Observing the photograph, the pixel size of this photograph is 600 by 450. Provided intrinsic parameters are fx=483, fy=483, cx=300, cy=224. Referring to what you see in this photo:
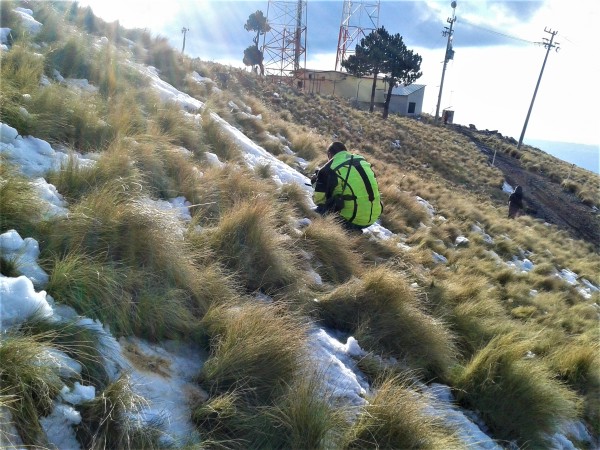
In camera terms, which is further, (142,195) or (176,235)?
(142,195)

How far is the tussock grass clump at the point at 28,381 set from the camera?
6.37 ft

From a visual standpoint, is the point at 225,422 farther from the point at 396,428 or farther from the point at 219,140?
the point at 219,140

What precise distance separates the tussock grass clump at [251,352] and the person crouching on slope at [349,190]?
336 centimetres

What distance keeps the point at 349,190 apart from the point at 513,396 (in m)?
3.43

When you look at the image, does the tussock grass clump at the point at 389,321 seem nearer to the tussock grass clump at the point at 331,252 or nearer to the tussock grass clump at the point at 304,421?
the tussock grass clump at the point at 331,252

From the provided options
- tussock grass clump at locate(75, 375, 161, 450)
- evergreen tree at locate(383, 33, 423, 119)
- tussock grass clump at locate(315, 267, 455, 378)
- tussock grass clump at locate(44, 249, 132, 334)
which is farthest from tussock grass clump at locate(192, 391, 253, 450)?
evergreen tree at locate(383, 33, 423, 119)

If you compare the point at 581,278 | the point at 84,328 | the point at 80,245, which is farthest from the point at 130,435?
the point at 581,278

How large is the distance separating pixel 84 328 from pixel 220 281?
1.21 m

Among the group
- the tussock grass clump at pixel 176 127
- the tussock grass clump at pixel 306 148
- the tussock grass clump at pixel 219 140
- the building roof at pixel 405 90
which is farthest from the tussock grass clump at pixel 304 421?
the building roof at pixel 405 90

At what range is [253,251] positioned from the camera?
13.8 ft

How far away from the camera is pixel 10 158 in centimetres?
364

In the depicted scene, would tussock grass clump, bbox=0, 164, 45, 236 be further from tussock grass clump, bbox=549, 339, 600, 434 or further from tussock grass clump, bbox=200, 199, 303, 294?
tussock grass clump, bbox=549, 339, 600, 434

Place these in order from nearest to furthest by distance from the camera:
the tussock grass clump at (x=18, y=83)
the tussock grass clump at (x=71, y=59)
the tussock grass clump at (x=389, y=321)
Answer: the tussock grass clump at (x=389, y=321)
the tussock grass clump at (x=18, y=83)
the tussock grass clump at (x=71, y=59)

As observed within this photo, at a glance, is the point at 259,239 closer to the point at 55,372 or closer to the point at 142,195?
the point at 142,195
